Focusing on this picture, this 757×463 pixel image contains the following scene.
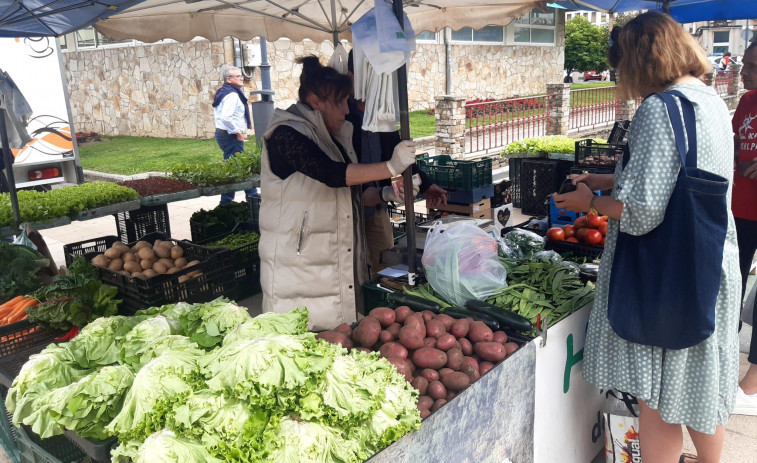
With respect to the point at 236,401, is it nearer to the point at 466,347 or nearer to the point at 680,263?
the point at 466,347

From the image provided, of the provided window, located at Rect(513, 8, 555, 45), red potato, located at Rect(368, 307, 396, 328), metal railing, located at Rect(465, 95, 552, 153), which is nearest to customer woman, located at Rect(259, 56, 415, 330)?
red potato, located at Rect(368, 307, 396, 328)

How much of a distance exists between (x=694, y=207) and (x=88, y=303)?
3489 millimetres

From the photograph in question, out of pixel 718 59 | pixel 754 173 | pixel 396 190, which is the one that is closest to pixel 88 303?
pixel 396 190

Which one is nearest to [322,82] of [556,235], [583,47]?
[556,235]

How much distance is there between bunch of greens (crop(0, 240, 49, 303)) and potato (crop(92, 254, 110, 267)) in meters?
0.39

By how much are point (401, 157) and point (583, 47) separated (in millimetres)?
33707

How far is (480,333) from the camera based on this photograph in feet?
7.81

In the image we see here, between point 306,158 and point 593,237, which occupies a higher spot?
point 306,158

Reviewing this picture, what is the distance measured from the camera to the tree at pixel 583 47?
107 ft

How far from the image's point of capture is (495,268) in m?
2.94

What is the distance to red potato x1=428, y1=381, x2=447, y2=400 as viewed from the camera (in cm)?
207

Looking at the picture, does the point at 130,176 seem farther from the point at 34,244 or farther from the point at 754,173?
the point at 754,173

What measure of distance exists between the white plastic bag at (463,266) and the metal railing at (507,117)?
33.4ft

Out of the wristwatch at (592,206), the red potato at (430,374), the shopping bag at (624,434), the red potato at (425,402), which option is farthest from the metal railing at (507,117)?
the red potato at (425,402)
